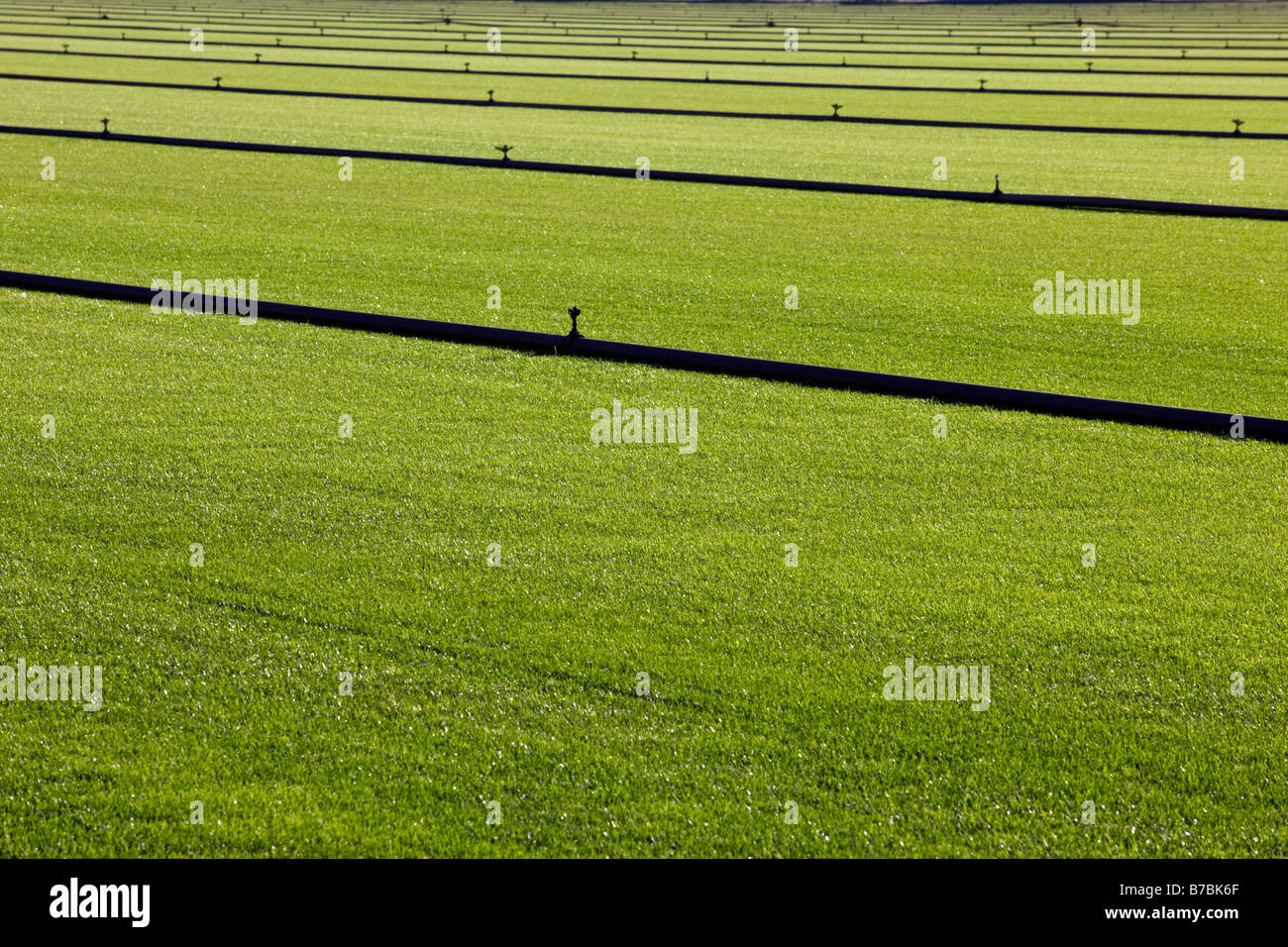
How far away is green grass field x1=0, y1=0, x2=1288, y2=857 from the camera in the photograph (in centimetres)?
471

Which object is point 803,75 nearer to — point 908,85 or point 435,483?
point 908,85

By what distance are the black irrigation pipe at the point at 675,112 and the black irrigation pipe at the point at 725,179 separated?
11.5 m

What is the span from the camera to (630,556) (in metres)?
6.90

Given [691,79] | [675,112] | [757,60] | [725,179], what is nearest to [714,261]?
[725,179]

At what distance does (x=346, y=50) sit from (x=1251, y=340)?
179 ft

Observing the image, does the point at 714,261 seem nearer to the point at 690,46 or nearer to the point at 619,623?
the point at 619,623

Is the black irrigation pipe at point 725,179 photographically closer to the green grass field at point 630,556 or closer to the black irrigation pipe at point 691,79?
the green grass field at point 630,556

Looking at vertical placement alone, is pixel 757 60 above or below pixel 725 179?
above

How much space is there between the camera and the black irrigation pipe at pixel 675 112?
102 ft

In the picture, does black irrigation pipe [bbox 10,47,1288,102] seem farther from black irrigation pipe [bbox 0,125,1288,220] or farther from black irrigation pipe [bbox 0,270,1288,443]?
black irrigation pipe [bbox 0,270,1288,443]

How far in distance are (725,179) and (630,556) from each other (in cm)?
1682

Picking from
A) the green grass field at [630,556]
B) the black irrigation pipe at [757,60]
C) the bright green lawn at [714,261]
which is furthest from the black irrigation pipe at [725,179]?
the black irrigation pipe at [757,60]

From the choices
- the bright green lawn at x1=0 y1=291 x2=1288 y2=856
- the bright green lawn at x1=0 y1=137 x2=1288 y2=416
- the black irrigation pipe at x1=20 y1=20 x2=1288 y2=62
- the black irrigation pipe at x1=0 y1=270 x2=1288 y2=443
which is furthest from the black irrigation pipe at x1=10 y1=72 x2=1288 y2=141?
the bright green lawn at x1=0 y1=291 x2=1288 y2=856

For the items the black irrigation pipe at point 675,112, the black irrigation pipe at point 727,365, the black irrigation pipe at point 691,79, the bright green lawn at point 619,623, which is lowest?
the bright green lawn at point 619,623
